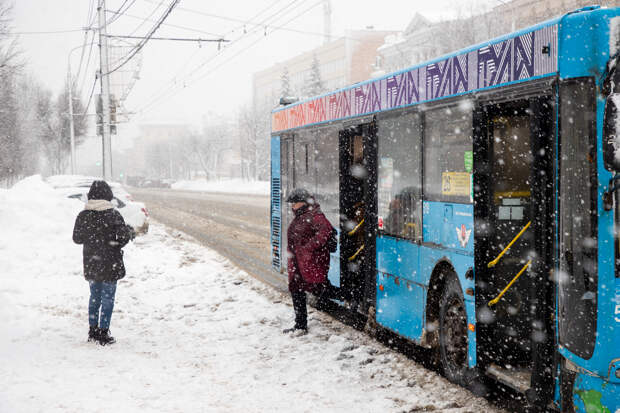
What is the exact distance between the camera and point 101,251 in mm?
7656

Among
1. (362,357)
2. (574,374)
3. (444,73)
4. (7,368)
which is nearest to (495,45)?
(444,73)

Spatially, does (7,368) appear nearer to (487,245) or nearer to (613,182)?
(487,245)

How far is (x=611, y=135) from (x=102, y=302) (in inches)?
229

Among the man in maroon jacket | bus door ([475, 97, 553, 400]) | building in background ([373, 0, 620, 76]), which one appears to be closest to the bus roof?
bus door ([475, 97, 553, 400])

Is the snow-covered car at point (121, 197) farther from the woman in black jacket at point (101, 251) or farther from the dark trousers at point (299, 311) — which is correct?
the dark trousers at point (299, 311)

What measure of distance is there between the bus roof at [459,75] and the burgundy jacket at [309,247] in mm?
1443

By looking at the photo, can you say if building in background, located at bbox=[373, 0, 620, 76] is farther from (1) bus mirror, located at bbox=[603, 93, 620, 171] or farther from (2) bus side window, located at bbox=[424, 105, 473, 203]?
(1) bus mirror, located at bbox=[603, 93, 620, 171]

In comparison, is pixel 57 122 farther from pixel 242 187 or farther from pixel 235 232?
pixel 235 232

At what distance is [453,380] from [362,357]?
1250 millimetres

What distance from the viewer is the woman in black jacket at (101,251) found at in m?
7.65

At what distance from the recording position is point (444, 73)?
20.8 ft

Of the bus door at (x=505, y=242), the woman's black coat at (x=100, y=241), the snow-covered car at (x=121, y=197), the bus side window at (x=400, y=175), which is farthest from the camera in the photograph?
the snow-covered car at (x=121, y=197)

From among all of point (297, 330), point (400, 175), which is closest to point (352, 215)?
point (297, 330)

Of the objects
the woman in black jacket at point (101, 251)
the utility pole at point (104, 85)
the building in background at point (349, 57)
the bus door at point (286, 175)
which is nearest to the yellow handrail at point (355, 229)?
the bus door at point (286, 175)
